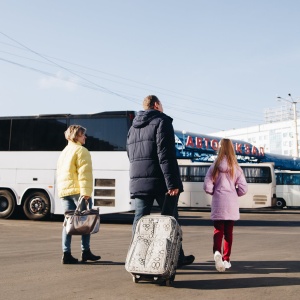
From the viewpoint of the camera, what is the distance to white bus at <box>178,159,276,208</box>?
27469 millimetres

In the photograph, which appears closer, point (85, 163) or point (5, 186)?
point (85, 163)

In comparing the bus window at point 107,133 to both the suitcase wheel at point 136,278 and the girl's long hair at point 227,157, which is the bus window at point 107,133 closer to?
the girl's long hair at point 227,157

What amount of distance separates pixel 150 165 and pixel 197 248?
147 inches

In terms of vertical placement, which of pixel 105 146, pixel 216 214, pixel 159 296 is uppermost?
pixel 105 146

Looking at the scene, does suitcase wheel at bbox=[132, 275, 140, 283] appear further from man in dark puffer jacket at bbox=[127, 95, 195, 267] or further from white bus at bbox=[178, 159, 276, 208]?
white bus at bbox=[178, 159, 276, 208]

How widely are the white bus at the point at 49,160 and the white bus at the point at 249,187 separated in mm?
12076

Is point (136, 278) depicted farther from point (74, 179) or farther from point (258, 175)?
point (258, 175)

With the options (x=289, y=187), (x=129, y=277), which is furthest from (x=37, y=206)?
(x=289, y=187)

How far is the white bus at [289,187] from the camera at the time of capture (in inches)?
1282

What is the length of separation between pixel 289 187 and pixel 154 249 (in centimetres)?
2923

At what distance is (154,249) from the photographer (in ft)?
16.3

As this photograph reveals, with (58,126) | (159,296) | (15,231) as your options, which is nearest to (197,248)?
(159,296)

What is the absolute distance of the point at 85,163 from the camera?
6598mm

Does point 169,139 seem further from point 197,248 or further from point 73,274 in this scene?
point 197,248
